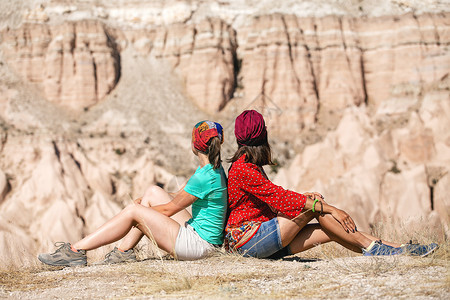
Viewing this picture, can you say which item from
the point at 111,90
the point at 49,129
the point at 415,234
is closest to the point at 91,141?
the point at 49,129

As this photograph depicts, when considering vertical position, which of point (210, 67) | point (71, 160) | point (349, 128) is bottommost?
point (71, 160)

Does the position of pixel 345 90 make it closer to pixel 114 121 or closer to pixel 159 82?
pixel 159 82

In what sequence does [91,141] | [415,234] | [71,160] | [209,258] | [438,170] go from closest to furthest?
1. [209,258]
2. [415,234]
3. [438,170]
4. [71,160]
5. [91,141]

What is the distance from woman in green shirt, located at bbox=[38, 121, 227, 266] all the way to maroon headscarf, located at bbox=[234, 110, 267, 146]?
0.23 m

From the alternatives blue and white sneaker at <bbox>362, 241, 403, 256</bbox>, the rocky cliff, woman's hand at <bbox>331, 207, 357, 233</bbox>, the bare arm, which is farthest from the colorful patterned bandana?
the rocky cliff

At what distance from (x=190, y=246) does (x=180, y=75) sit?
4326cm

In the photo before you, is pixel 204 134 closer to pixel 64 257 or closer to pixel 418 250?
pixel 64 257

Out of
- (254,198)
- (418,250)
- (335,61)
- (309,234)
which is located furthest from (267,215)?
(335,61)

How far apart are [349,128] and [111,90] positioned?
23.6 metres

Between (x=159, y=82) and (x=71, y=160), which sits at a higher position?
(x=159, y=82)

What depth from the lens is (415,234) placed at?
7.29 metres

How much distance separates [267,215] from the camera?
5895 mm

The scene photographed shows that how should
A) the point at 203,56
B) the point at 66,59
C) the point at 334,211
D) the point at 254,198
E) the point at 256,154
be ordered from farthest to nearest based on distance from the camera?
the point at 203,56 → the point at 66,59 → the point at 254,198 → the point at 256,154 → the point at 334,211

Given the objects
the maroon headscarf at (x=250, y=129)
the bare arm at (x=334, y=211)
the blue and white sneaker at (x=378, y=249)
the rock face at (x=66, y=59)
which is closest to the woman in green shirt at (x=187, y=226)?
the maroon headscarf at (x=250, y=129)
